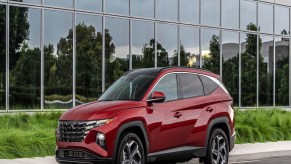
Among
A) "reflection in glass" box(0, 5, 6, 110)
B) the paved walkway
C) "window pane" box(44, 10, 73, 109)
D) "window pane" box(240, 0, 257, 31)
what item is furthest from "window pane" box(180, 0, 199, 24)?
the paved walkway

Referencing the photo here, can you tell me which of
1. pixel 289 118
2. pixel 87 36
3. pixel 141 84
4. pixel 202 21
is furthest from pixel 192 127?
pixel 202 21

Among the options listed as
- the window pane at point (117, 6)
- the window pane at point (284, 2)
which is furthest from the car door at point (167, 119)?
the window pane at point (284, 2)

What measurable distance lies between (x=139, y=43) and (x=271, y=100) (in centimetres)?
974

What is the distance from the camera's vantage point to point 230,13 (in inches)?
1186

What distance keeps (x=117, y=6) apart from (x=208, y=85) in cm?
1346

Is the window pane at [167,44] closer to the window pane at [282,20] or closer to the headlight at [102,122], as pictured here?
the window pane at [282,20]

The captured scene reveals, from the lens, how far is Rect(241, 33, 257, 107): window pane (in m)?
30.6

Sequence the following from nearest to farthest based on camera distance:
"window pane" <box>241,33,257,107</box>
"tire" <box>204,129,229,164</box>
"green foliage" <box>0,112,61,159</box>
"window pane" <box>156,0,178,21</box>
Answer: "tire" <box>204,129,229,164</box> < "green foliage" <box>0,112,61,159</box> < "window pane" <box>156,0,178,21</box> < "window pane" <box>241,33,257,107</box>

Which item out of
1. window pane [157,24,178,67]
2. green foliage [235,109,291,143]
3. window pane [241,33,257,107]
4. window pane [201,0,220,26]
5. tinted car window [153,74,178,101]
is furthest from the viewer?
window pane [241,33,257,107]

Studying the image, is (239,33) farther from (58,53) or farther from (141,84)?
(141,84)

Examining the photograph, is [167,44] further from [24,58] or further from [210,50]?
[24,58]

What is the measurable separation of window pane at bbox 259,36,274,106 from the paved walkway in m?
13.0

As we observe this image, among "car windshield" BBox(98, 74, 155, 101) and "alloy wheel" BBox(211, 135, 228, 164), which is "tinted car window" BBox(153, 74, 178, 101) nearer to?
"car windshield" BBox(98, 74, 155, 101)

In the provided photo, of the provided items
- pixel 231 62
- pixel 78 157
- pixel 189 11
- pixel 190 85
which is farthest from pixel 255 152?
pixel 231 62
